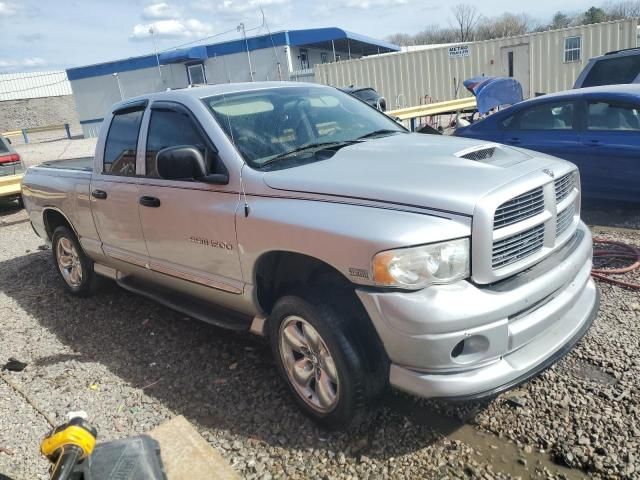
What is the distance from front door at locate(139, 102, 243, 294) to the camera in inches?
134

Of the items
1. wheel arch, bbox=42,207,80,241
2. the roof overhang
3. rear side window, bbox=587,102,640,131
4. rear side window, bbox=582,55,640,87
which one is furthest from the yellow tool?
the roof overhang

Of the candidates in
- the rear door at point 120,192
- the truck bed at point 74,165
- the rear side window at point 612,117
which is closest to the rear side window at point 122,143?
the rear door at point 120,192

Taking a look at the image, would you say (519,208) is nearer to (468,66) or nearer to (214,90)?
(214,90)

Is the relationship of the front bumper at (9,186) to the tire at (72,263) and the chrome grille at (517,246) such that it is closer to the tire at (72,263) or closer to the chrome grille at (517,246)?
the tire at (72,263)

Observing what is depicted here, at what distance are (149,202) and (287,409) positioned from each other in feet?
5.78

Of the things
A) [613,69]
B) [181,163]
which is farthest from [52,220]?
[613,69]

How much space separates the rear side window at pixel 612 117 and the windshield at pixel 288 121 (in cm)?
351

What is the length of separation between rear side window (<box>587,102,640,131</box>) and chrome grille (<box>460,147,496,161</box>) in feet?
12.8

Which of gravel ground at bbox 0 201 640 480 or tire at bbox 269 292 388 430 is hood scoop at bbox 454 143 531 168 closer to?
tire at bbox 269 292 388 430

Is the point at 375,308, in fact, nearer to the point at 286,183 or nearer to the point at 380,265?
the point at 380,265

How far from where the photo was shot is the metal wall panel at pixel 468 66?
19.7 meters

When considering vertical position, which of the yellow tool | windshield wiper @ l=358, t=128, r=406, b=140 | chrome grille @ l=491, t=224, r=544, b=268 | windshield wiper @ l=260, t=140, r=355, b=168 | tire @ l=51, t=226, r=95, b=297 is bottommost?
tire @ l=51, t=226, r=95, b=297

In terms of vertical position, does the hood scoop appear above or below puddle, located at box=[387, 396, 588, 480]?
above

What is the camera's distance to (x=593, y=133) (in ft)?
21.5
